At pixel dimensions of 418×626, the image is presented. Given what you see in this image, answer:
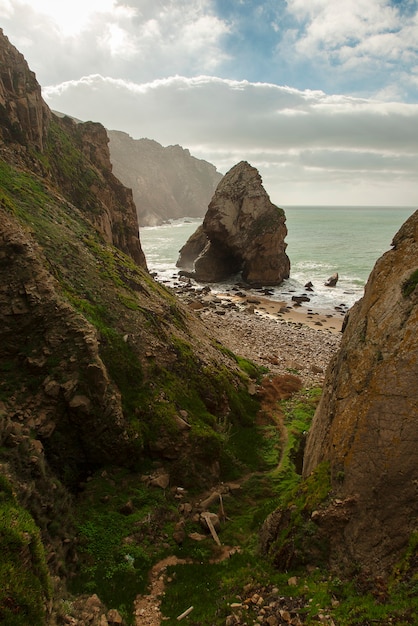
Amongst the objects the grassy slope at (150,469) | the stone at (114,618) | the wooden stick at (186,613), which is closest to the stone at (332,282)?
the grassy slope at (150,469)

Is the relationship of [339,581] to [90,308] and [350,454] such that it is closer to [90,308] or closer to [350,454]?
[350,454]

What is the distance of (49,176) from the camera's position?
2983 centimetres

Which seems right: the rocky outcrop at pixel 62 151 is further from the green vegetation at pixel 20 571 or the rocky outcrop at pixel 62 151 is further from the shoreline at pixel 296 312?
the green vegetation at pixel 20 571

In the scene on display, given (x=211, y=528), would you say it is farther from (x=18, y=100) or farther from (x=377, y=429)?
(x=18, y=100)

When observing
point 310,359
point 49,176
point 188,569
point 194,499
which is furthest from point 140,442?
point 49,176

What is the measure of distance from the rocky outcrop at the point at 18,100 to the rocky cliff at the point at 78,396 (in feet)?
9.35

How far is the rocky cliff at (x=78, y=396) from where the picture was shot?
383 inches

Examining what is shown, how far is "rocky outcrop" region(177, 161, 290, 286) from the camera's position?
6719cm

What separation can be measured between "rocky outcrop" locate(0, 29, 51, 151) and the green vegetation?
997 inches

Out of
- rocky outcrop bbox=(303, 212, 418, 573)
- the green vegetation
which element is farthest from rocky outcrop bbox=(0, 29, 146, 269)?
the green vegetation

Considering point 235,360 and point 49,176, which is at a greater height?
point 49,176

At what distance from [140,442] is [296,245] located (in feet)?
391

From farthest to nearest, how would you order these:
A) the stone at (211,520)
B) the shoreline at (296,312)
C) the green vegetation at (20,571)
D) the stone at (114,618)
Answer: the shoreline at (296,312) < the stone at (211,520) < the stone at (114,618) < the green vegetation at (20,571)

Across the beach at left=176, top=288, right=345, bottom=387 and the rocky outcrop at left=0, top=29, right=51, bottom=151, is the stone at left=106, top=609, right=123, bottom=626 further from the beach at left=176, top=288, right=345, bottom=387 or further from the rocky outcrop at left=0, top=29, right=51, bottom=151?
the rocky outcrop at left=0, top=29, right=51, bottom=151
